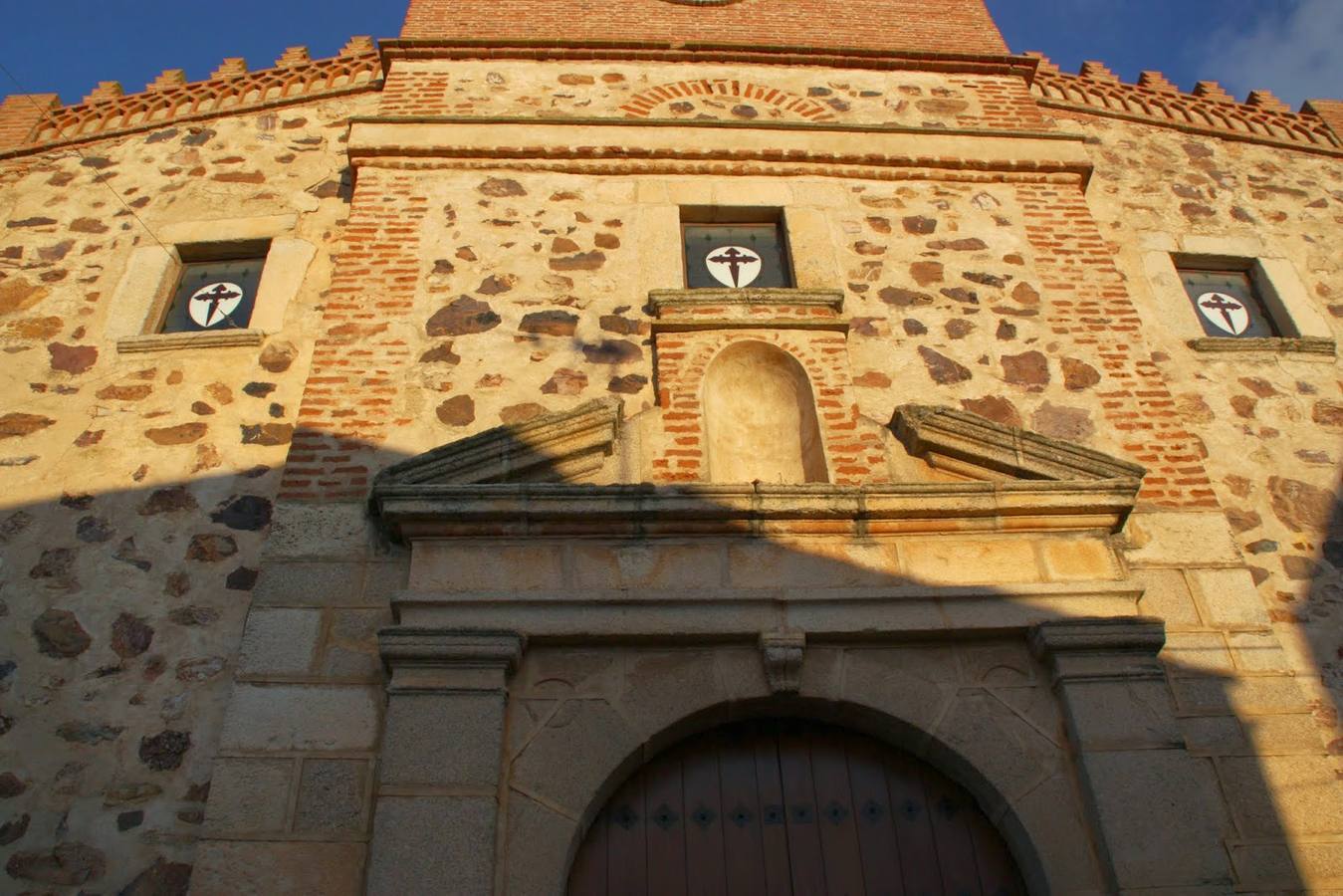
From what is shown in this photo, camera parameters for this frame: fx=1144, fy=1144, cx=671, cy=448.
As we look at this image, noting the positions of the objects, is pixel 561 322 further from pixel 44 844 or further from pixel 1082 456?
pixel 44 844

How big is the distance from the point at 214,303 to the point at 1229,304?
6.43m

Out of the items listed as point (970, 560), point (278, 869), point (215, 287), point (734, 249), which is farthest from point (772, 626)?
point (215, 287)

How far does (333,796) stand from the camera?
4484 millimetres

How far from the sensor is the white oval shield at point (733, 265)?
6754 millimetres

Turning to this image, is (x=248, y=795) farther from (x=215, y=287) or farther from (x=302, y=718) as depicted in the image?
(x=215, y=287)

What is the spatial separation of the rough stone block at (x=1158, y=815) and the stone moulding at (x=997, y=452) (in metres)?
1.33

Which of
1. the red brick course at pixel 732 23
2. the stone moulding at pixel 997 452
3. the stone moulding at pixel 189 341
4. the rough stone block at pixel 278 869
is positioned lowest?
the rough stone block at pixel 278 869

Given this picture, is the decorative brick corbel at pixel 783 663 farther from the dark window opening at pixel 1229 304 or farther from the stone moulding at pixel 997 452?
the dark window opening at pixel 1229 304

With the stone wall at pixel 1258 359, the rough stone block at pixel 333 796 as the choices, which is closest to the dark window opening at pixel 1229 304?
the stone wall at pixel 1258 359

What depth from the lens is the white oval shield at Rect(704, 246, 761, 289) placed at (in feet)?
22.2

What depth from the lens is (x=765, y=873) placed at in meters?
4.46

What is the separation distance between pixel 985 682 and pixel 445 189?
171 inches

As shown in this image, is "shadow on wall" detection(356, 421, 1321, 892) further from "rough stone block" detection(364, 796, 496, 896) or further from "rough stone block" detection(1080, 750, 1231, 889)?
"rough stone block" detection(364, 796, 496, 896)

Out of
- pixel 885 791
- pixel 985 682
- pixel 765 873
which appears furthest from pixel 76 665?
pixel 985 682
